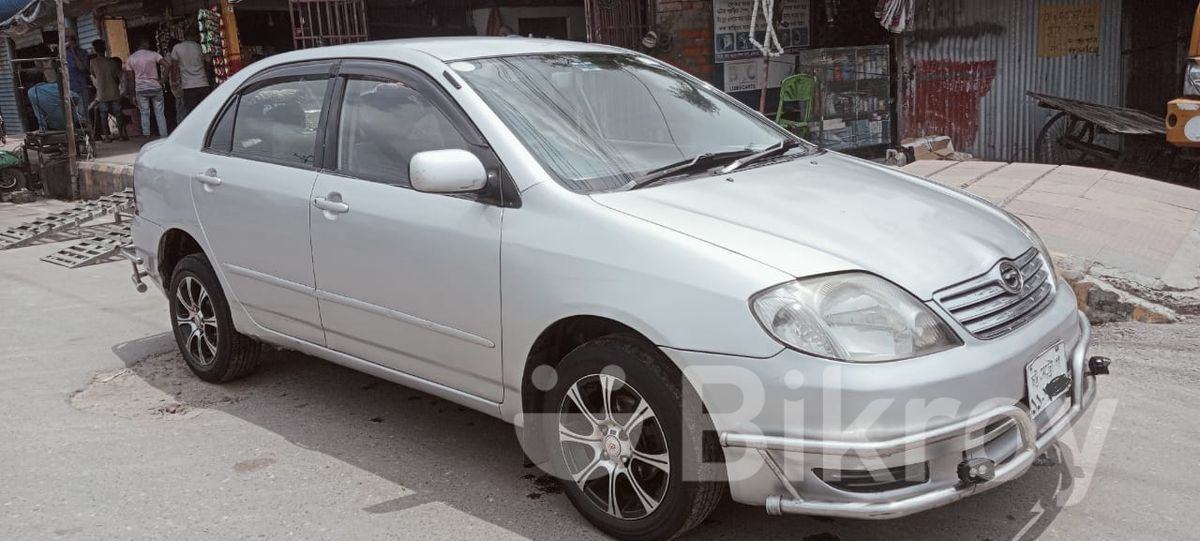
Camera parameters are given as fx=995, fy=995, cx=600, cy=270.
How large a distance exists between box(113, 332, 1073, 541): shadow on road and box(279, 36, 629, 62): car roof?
160 cm

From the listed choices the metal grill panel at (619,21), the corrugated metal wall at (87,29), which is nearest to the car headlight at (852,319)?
the metal grill panel at (619,21)

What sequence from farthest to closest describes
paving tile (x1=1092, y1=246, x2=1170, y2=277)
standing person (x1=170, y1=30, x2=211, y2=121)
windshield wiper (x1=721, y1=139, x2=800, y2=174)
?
standing person (x1=170, y1=30, x2=211, y2=121), paving tile (x1=1092, y1=246, x2=1170, y2=277), windshield wiper (x1=721, y1=139, x2=800, y2=174)

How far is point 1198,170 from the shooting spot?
989cm

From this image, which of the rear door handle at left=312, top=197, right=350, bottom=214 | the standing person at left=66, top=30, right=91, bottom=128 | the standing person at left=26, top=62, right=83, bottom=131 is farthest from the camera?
the standing person at left=66, top=30, right=91, bottom=128

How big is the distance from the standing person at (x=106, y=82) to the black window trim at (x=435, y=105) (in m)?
14.2

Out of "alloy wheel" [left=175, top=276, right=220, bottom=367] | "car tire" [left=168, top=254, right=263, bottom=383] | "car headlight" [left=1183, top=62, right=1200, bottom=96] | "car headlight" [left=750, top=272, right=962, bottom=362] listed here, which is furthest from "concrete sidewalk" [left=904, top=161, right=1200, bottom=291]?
"alloy wheel" [left=175, top=276, right=220, bottom=367]

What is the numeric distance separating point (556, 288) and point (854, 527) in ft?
4.12

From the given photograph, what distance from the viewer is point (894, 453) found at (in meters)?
2.67

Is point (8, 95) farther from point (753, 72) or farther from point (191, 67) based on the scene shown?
point (753, 72)

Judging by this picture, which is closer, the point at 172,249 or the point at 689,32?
the point at 172,249

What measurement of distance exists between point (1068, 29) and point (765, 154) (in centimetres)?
907

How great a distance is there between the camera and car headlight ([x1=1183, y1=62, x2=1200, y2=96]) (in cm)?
828

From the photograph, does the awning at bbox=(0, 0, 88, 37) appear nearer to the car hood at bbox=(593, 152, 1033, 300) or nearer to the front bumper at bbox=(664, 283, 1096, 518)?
the car hood at bbox=(593, 152, 1033, 300)

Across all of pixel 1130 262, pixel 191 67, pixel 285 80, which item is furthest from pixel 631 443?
pixel 191 67
